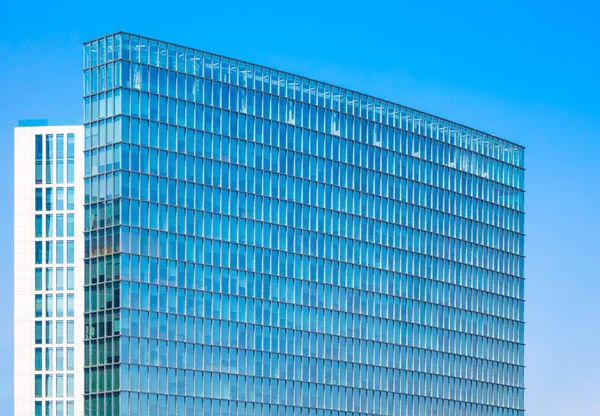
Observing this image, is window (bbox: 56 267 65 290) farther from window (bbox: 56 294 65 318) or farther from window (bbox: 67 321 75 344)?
window (bbox: 67 321 75 344)

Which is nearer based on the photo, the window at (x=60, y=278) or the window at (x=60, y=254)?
the window at (x=60, y=254)

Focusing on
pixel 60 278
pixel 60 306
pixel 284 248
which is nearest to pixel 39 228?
pixel 60 278

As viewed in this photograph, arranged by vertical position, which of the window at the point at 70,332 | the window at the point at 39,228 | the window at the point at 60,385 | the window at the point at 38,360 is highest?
the window at the point at 39,228

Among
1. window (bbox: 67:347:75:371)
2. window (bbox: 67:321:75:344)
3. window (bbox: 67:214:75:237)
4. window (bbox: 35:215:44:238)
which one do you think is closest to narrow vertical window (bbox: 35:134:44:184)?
window (bbox: 35:215:44:238)

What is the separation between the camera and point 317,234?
155750mm

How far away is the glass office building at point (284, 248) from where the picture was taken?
455ft

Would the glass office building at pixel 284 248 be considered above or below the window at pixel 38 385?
above

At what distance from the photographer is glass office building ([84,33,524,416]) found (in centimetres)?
13880

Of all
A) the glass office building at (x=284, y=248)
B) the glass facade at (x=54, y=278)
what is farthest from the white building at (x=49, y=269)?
the glass office building at (x=284, y=248)

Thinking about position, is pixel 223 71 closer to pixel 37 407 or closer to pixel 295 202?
pixel 295 202

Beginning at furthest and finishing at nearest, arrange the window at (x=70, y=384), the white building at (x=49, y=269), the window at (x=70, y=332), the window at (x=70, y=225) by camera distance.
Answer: the window at (x=70, y=225)
the window at (x=70, y=332)
the white building at (x=49, y=269)
the window at (x=70, y=384)

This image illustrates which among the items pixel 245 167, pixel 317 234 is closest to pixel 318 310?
pixel 317 234

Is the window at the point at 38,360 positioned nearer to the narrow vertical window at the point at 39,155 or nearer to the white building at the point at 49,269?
the white building at the point at 49,269

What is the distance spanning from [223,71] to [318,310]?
82.1ft
